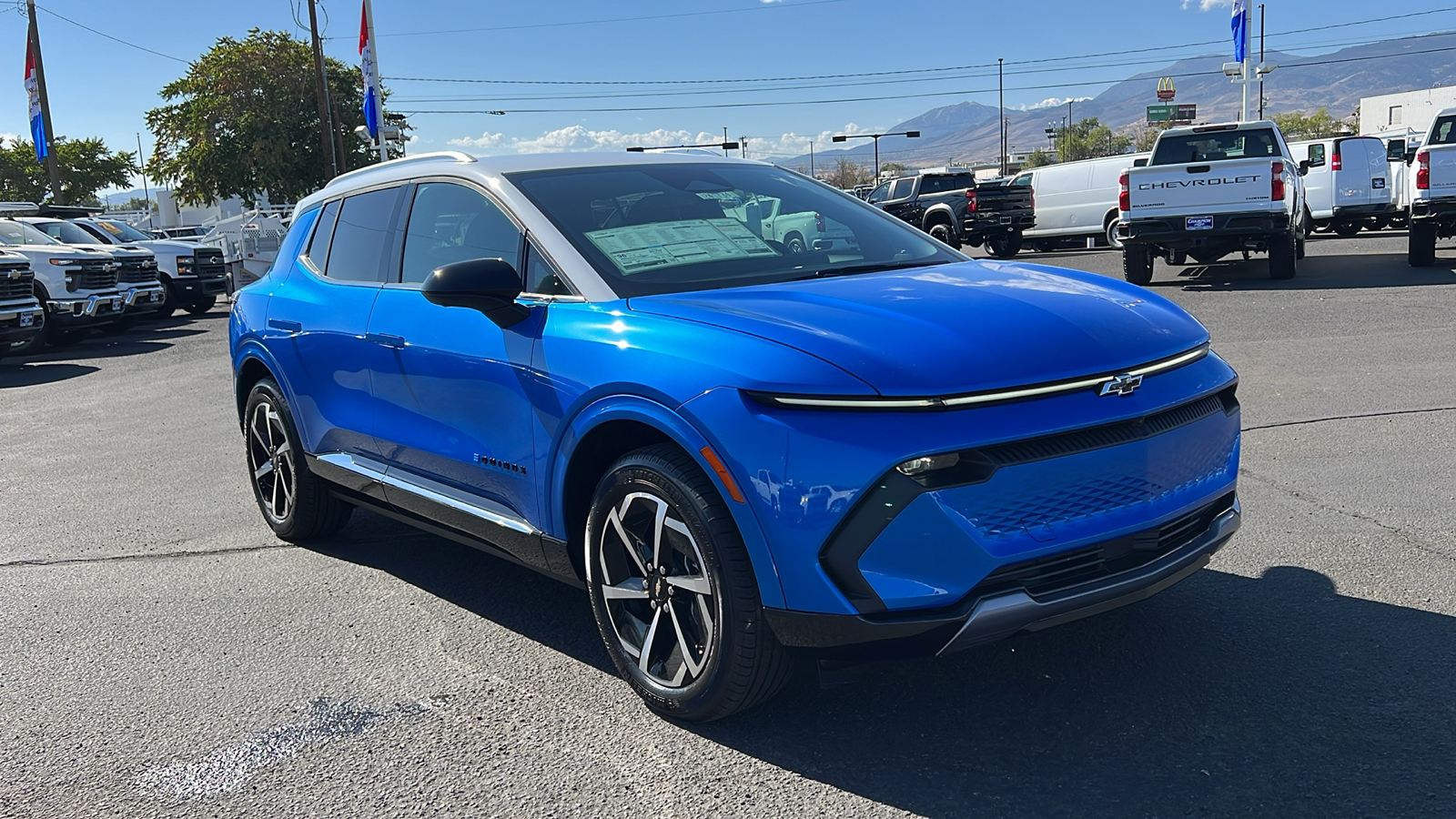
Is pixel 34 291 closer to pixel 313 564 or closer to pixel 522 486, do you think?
pixel 313 564

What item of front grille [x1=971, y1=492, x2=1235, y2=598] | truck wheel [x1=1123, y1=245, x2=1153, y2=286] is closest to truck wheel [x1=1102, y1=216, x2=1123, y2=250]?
truck wheel [x1=1123, y1=245, x2=1153, y2=286]

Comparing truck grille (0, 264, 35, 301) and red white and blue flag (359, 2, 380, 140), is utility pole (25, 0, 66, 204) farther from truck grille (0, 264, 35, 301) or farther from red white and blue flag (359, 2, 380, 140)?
truck grille (0, 264, 35, 301)

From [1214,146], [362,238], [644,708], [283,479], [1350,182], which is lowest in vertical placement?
[644,708]

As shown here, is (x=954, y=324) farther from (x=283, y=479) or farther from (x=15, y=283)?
(x=15, y=283)

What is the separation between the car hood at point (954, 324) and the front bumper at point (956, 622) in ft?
1.78

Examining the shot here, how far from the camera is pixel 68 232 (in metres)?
20.9

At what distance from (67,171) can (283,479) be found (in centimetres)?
9359

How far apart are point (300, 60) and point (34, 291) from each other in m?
45.7

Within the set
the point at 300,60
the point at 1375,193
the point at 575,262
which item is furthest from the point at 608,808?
the point at 300,60

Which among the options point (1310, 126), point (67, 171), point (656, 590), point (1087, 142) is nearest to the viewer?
point (656, 590)

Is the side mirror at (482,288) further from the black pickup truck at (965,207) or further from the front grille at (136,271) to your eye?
the black pickup truck at (965,207)

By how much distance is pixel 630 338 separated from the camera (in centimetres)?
339

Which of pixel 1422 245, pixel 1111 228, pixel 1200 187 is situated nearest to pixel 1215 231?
pixel 1200 187

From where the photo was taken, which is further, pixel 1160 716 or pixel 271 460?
pixel 271 460
